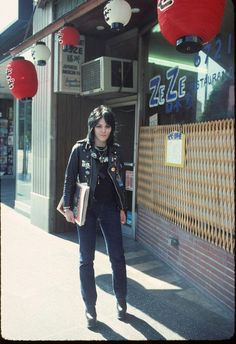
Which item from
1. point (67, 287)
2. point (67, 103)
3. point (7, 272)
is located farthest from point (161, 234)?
point (67, 103)

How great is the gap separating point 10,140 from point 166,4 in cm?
1392

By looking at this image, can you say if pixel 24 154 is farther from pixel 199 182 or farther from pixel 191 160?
pixel 199 182

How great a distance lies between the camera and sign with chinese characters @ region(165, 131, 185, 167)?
459cm

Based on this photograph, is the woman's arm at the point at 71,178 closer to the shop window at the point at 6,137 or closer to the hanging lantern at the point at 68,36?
the hanging lantern at the point at 68,36

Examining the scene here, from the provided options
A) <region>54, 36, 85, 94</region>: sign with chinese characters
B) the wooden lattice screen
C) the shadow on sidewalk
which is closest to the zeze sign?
the wooden lattice screen

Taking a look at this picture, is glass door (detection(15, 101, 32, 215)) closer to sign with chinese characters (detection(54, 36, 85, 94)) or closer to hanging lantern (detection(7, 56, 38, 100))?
sign with chinese characters (detection(54, 36, 85, 94))

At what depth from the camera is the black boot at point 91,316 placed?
3.41 metres

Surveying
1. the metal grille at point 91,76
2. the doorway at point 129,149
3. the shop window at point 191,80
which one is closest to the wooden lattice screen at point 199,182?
the shop window at point 191,80

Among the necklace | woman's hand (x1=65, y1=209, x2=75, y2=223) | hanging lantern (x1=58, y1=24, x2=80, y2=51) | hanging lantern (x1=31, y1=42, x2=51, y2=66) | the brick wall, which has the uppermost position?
hanging lantern (x1=58, y1=24, x2=80, y2=51)

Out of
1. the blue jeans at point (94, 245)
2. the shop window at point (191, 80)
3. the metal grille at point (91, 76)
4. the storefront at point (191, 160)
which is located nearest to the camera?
the blue jeans at point (94, 245)

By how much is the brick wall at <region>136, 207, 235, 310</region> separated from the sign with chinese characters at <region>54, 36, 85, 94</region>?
7.90 feet

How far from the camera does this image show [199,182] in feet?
13.8

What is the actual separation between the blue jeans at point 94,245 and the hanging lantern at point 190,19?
1.54 meters

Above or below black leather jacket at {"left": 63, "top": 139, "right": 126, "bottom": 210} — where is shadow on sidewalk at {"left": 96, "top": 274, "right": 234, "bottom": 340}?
below
